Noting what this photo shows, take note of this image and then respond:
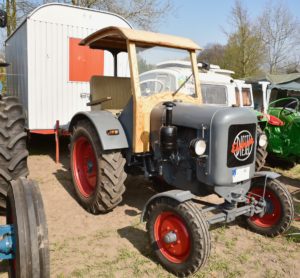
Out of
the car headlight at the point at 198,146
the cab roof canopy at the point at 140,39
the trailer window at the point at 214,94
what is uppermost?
the cab roof canopy at the point at 140,39

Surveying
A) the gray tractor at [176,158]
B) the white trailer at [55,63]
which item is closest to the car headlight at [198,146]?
the gray tractor at [176,158]

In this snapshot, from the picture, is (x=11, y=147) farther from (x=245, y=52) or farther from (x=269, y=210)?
(x=245, y=52)

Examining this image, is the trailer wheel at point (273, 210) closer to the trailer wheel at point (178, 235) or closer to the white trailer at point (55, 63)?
the trailer wheel at point (178, 235)

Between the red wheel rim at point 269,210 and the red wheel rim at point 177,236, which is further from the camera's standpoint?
Answer: the red wheel rim at point 269,210

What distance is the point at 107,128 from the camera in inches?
153

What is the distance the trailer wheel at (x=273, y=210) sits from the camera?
3.44m

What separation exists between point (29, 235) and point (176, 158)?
1.70 m

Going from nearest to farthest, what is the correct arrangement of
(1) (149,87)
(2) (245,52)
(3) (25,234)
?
(3) (25,234)
(1) (149,87)
(2) (245,52)

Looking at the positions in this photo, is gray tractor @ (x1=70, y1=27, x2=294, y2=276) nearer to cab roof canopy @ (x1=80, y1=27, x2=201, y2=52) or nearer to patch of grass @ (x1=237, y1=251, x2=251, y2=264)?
cab roof canopy @ (x1=80, y1=27, x2=201, y2=52)

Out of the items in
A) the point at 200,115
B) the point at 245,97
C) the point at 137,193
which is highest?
the point at 245,97

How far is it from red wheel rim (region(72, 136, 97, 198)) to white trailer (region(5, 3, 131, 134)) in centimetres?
169

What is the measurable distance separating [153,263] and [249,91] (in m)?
7.64

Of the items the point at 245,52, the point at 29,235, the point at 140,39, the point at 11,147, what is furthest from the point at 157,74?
the point at 245,52

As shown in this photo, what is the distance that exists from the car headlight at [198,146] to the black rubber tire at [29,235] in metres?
1.33
